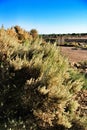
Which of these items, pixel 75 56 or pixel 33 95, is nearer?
pixel 33 95

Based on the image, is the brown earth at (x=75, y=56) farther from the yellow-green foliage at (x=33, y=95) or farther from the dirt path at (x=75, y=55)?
the yellow-green foliage at (x=33, y=95)

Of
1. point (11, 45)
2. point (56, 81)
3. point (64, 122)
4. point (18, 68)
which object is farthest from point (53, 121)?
point (11, 45)

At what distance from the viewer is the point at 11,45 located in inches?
396

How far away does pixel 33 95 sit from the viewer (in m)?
8.58

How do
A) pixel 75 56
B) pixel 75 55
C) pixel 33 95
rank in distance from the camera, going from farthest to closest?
pixel 75 55
pixel 75 56
pixel 33 95

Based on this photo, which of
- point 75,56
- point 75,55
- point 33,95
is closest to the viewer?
point 33,95

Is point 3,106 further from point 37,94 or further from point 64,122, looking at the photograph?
point 64,122

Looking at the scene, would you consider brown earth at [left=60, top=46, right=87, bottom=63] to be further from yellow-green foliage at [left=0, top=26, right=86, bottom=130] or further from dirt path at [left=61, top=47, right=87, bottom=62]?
yellow-green foliage at [left=0, top=26, right=86, bottom=130]

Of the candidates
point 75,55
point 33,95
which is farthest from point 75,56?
point 33,95

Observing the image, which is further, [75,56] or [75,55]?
[75,55]

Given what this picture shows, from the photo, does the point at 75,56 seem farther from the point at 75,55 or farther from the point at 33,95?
the point at 33,95

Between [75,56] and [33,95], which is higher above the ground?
[33,95]

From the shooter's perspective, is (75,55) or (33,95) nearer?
(33,95)

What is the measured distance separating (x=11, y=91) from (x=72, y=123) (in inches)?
69.0
